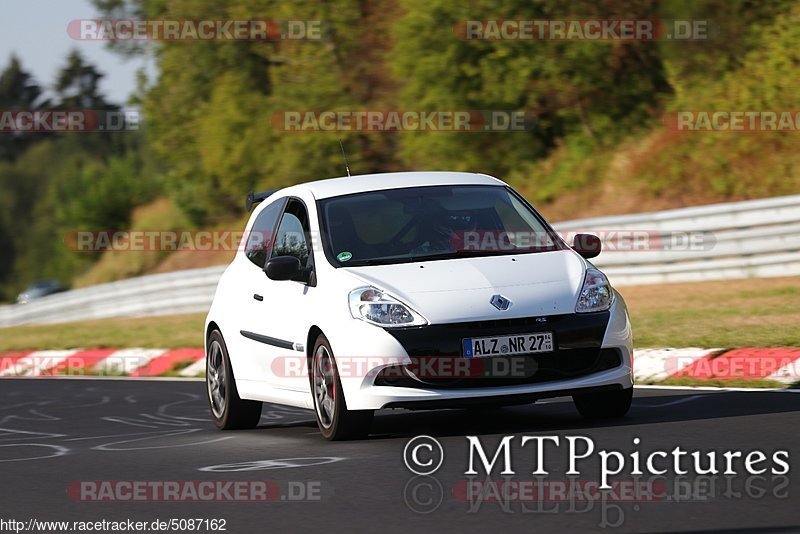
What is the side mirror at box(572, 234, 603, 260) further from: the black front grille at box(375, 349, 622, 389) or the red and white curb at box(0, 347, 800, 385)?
the red and white curb at box(0, 347, 800, 385)

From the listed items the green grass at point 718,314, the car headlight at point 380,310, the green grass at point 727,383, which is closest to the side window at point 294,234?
the car headlight at point 380,310

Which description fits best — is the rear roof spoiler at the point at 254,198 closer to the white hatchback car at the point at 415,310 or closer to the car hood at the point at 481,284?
the white hatchback car at the point at 415,310

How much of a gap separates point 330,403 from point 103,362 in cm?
1021

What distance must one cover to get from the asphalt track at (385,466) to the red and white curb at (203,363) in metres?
0.77

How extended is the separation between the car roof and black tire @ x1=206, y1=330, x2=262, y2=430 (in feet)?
4.69

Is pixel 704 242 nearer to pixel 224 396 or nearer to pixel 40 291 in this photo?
pixel 224 396

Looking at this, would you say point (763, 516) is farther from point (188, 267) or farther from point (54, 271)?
point (54, 271)

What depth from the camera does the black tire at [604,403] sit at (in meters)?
9.80

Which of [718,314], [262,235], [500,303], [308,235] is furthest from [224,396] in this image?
[718,314]

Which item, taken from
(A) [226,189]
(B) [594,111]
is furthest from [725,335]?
(A) [226,189]

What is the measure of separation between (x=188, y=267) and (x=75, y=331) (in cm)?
1585

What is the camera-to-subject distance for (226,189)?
1567 inches

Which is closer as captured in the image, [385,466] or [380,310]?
[385,466]

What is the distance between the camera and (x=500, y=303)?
918 centimetres
